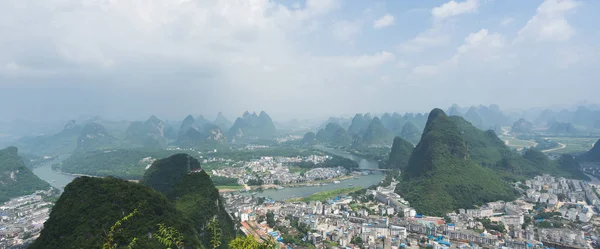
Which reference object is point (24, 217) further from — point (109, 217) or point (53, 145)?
point (53, 145)

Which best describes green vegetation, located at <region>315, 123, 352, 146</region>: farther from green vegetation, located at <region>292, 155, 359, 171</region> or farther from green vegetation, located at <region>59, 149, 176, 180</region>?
green vegetation, located at <region>59, 149, 176, 180</region>

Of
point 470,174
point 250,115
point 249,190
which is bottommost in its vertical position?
point 249,190

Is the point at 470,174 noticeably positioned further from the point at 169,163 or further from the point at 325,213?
the point at 169,163

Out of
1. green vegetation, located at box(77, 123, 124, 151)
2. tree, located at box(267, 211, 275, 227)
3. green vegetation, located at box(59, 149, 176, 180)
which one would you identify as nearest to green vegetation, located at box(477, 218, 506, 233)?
tree, located at box(267, 211, 275, 227)

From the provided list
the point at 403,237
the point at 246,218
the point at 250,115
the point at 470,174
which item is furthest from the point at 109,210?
the point at 250,115

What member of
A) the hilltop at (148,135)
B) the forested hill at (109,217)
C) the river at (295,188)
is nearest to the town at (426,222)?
the forested hill at (109,217)
